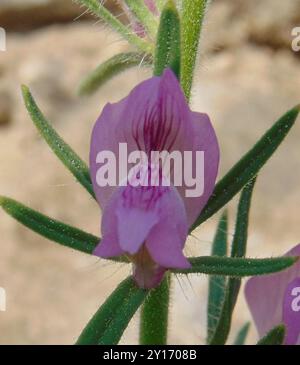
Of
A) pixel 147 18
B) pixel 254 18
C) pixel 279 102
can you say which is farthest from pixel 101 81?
pixel 254 18

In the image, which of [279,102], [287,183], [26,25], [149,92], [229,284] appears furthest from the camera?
[26,25]

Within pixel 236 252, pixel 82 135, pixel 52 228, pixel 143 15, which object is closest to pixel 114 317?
pixel 52 228

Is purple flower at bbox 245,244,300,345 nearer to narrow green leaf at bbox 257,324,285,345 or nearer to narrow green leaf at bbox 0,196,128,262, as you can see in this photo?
narrow green leaf at bbox 257,324,285,345

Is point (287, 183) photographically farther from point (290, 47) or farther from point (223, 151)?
point (290, 47)

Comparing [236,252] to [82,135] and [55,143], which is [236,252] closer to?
[55,143]
